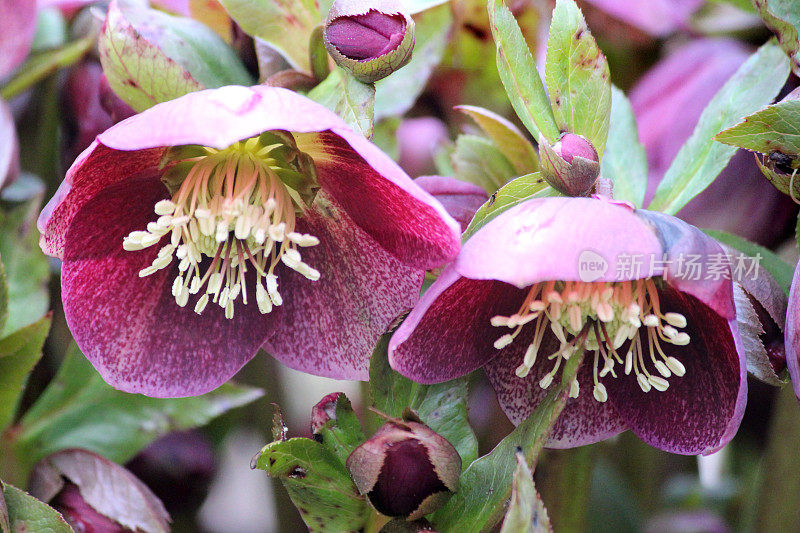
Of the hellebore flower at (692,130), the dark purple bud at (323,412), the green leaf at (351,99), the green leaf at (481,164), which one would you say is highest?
the green leaf at (351,99)

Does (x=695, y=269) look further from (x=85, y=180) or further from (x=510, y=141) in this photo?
(x=85, y=180)

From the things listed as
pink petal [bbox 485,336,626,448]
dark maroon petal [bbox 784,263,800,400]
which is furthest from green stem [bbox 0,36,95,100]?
dark maroon petal [bbox 784,263,800,400]

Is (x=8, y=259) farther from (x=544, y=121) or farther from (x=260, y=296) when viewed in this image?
(x=544, y=121)

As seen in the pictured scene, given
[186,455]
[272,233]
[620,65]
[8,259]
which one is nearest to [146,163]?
[272,233]

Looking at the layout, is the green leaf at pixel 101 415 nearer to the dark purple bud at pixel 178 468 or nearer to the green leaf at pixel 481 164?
the dark purple bud at pixel 178 468

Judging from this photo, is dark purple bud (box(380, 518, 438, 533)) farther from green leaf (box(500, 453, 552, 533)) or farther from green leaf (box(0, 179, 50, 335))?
green leaf (box(0, 179, 50, 335))

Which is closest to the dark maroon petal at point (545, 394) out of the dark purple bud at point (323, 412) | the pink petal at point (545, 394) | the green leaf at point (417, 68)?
the pink petal at point (545, 394)
